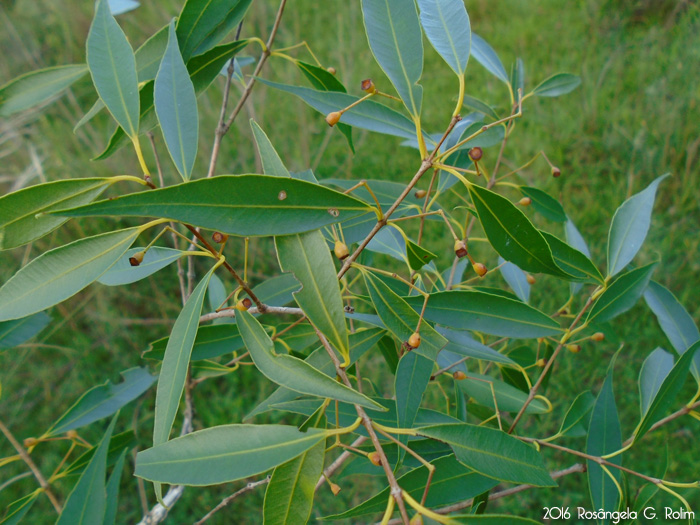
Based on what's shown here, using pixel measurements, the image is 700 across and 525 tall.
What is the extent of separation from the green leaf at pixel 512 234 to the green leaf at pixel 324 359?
0.73 feet

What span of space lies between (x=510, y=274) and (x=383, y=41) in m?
0.50

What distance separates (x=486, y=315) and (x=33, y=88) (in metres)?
0.65

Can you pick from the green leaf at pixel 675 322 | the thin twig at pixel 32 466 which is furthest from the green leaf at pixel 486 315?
the thin twig at pixel 32 466

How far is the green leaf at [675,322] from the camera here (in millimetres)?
721

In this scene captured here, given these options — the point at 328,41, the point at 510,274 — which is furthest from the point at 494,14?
the point at 510,274

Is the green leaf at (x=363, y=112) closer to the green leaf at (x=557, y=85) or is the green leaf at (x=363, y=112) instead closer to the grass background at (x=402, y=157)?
the green leaf at (x=557, y=85)

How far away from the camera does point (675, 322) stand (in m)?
0.73

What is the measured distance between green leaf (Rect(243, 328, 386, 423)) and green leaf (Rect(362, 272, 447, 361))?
0.10 meters

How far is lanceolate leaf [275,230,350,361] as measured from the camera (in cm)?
45

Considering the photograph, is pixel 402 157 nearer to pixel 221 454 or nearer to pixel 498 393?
pixel 498 393

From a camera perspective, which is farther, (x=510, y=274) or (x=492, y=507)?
(x=492, y=507)

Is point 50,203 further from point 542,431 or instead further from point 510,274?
point 542,431

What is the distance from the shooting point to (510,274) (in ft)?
2.96

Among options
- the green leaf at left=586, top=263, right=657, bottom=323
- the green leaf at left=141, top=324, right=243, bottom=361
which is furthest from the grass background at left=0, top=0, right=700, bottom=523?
the green leaf at left=141, top=324, right=243, bottom=361
